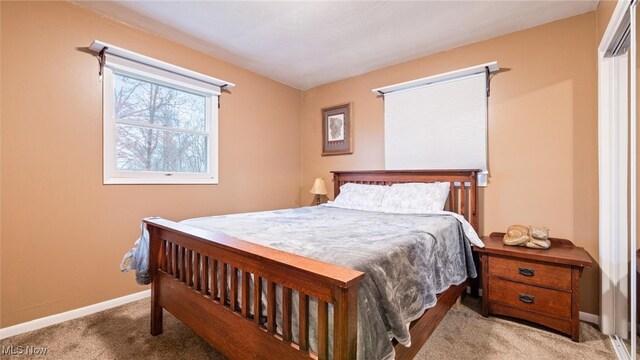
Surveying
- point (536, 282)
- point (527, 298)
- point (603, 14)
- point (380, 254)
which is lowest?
point (527, 298)

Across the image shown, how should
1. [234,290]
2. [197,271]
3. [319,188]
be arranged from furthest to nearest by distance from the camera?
[319,188] → [197,271] → [234,290]

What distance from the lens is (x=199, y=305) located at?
1.50m

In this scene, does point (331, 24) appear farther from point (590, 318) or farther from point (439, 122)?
point (590, 318)

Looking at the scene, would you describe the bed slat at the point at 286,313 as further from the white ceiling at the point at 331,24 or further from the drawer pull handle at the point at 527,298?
the white ceiling at the point at 331,24

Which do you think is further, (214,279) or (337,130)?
(337,130)

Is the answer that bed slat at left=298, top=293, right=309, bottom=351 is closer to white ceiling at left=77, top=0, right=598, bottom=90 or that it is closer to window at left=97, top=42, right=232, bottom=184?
white ceiling at left=77, top=0, right=598, bottom=90

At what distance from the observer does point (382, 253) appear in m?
1.23

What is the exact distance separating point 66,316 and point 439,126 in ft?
11.9

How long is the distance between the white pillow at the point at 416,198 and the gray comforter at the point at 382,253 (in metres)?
0.20

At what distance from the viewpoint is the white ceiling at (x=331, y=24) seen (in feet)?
6.95

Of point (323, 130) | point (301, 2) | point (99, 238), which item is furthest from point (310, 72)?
point (99, 238)

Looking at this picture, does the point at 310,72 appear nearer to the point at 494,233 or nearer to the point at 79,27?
the point at 79,27

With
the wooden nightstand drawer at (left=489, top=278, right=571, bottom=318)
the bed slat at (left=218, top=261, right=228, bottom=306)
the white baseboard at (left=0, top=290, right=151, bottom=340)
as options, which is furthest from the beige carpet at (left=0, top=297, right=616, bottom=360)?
the bed slat at (left=218, top=261, right=228, bottom=306)

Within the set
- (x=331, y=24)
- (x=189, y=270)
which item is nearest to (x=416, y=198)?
(x=331, y=24)
